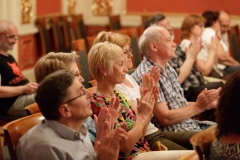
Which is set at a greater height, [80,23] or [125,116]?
[125,116]

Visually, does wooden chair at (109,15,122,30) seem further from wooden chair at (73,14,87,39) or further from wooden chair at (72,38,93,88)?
wooden chair at (72,38,93,88)

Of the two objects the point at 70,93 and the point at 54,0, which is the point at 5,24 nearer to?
the point at 70,93

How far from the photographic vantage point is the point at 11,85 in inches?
159

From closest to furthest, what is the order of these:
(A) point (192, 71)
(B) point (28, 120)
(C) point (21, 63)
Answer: (B) point (28, 120)
(A) point (192, 71)
(C) point (21, 63)

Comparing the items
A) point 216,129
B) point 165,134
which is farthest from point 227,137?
point 165,134

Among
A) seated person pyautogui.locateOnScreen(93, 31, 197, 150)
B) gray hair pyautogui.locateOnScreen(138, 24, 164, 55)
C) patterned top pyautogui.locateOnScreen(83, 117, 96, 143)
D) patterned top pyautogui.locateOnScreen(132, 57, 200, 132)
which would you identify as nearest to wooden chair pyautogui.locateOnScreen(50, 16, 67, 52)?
gray hair pyautogui.locateOnScreen(138, 24, 164, 55)

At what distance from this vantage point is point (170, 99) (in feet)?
10.8

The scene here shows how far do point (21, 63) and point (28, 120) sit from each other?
4188mm

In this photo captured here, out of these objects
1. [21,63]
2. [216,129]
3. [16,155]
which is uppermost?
[216,129]

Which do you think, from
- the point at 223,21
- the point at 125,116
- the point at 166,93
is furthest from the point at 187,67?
the point at 223,21

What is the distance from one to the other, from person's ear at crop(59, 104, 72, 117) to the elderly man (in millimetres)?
1131

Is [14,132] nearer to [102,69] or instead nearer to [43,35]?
[102,69]

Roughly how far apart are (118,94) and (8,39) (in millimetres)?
1612

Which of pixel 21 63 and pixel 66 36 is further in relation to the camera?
pixel 66 36
